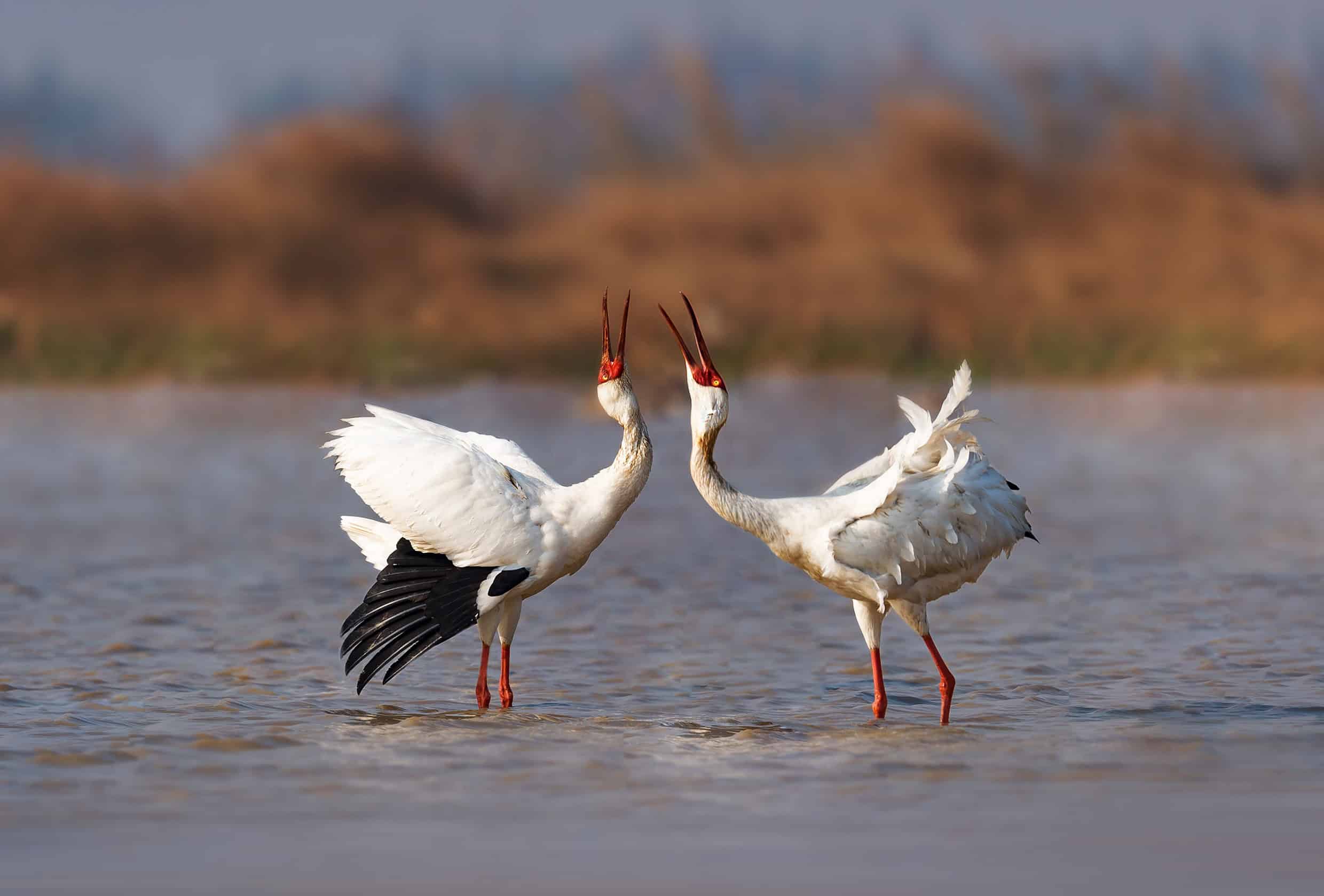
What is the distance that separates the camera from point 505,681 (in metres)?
7.49

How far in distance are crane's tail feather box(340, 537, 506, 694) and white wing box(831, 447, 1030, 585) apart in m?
1.27

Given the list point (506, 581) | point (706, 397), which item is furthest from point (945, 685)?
point (506, 581)

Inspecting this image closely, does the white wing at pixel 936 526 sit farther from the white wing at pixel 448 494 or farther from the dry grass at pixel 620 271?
the dry grass at pixel 620 271

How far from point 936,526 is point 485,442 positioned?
6.38 feet

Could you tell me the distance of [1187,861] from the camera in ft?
16.5

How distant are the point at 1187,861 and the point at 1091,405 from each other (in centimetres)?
1849

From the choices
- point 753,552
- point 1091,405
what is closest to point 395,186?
point 1091,405

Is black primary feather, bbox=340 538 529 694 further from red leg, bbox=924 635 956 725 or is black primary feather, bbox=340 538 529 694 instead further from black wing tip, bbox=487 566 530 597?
red leg, bbox=924 635 956 725

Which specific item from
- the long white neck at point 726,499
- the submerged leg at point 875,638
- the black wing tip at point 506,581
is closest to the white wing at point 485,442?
the black wing tip at point 506,581

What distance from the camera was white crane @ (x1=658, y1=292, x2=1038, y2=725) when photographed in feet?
23.2

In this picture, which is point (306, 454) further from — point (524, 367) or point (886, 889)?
point (886, 889)

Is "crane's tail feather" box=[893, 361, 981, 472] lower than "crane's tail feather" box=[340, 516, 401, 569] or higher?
higher

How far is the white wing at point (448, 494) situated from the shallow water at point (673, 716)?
0.63 metres

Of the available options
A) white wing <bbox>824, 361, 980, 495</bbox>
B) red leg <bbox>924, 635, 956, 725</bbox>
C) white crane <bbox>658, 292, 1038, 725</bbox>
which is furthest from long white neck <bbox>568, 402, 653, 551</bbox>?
red leg <bbox>924, 635, 956, 725</bbox>
